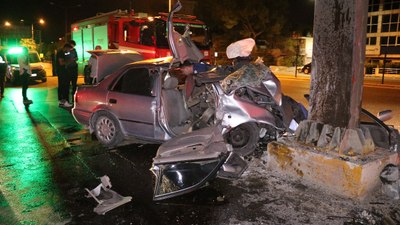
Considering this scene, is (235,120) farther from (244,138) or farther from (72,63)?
(72,63)

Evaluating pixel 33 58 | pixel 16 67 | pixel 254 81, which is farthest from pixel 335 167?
pixel 33 58

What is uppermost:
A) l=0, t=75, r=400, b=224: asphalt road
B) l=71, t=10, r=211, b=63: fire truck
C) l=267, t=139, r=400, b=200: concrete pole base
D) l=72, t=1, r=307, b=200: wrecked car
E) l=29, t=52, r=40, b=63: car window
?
l=71, t=10, r=211, b=63: fire truck

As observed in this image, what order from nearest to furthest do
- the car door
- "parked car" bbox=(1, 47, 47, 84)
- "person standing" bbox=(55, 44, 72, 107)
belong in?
the car door → "person standing" bbox=(55, 44, 72, 107) → "parked car" bbox=(1, 47, 47, 84)

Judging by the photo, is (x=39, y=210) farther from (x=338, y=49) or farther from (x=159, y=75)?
(x=338, y=49)

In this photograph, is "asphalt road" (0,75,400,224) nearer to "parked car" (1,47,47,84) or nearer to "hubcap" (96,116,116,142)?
→ "hubcap" (96,116,116,142)

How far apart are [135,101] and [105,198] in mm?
2312

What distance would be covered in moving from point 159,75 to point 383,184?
369 centimetres

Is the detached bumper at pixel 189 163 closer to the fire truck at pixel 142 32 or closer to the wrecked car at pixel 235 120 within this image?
the wrecked car at pixel 235 120

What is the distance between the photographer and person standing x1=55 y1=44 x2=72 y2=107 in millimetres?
11305

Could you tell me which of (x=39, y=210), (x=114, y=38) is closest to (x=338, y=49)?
(x=39, y=210)

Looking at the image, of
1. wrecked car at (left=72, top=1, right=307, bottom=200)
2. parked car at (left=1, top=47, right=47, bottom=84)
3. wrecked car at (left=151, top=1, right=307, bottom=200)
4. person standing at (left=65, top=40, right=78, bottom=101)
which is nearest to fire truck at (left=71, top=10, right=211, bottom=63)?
parked car at (left=1, top=47, right=47, bottom=84)

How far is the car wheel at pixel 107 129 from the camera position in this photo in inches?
268

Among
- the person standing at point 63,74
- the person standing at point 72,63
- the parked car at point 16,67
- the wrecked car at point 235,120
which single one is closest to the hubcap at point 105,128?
the wrecked car at point 235,120

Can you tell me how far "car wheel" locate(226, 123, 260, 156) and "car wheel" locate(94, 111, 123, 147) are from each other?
210cm
